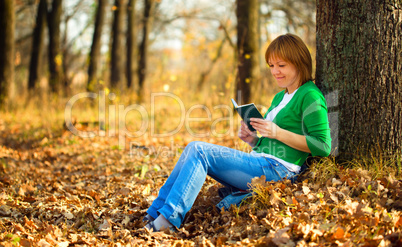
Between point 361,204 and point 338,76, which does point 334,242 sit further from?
point 338,76

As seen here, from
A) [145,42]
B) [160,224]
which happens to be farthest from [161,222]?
[145,42]

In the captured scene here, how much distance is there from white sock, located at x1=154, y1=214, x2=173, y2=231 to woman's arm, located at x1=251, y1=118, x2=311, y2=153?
1.01 metres

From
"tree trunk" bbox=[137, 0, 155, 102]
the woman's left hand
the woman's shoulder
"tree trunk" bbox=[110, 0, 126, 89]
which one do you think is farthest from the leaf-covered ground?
"tree trunk" bbox=[137, 0, 155, 102]

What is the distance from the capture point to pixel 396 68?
294 cm

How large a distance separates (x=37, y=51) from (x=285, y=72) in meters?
10.9

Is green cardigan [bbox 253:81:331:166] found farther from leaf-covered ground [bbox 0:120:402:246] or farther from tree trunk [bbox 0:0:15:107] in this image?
tree trunk [bbox 0:0:15:107]

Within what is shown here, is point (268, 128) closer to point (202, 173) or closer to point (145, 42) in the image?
point (202, 173)

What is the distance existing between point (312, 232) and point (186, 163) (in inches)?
39.8

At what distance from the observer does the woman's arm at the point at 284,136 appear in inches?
102

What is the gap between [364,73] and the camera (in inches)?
117

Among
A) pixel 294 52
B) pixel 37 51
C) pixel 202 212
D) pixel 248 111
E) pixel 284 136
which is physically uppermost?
pixel 37 51

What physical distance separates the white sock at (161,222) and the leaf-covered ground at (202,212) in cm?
6

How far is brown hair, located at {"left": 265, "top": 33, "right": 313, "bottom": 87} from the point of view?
2.72m

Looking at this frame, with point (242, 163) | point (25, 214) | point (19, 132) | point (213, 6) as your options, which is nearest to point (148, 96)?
point (19, 132)
